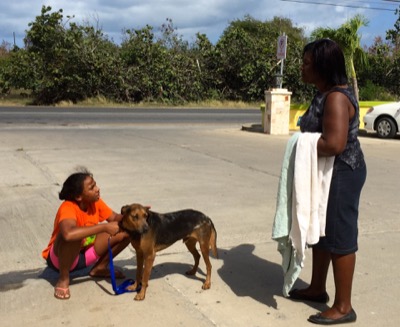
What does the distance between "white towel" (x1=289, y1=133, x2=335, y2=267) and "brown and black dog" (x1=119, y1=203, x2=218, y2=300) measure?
35.7 inches

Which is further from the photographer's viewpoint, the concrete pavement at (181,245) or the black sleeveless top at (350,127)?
the concrete pavement at (181,245)

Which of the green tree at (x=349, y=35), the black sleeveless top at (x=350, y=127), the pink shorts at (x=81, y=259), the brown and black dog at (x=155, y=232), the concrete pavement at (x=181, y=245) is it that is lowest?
the concrete pavement at (x=181, y=245)

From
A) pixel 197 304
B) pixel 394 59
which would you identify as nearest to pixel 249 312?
pixel 197 304

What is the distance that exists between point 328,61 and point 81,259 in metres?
2.36

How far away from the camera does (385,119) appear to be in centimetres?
1502

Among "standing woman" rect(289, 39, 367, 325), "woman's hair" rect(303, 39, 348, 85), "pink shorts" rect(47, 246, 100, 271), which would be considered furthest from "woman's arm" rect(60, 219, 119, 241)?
"woman's hair" rect(303, 39, 348, 85)

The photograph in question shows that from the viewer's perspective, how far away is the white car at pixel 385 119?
14812mm

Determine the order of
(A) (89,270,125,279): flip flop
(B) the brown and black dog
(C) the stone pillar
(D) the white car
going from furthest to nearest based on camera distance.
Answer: (C) the stone pillar < (D) the white car < (A) (89,270,125,279): flip flop < (B) the brown and black dog

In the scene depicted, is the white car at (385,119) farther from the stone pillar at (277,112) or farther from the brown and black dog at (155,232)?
the brown and black dog at (155,232)

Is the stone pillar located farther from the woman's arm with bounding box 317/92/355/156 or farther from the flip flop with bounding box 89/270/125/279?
the woman's arm with bounding box 317/92/355/156

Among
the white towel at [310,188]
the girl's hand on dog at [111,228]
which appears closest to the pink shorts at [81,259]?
the girl's hand on dog at [111,228]

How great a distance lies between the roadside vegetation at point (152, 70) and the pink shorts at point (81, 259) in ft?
86.3

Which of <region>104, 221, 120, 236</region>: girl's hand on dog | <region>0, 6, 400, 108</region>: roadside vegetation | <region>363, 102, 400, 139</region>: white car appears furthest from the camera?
<region>0, 6, 400, 108</region>: roadside vegetation

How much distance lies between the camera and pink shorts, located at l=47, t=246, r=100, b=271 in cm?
397
